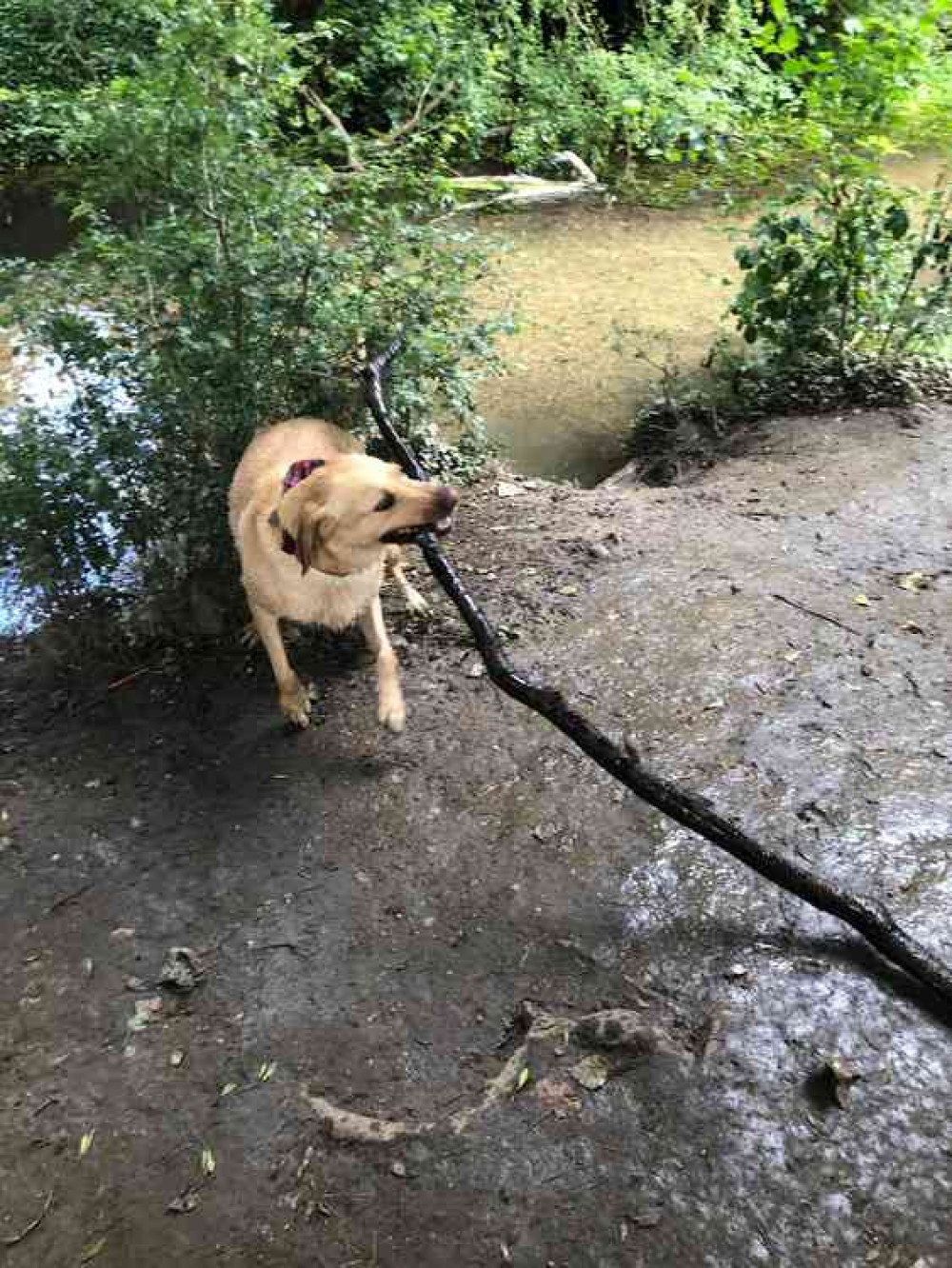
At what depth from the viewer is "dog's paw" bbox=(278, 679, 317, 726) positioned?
3.86 metres

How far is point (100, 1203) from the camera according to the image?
231 cm

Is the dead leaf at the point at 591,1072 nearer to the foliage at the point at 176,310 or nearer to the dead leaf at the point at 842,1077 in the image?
the dead leaf at the point at 842,1077

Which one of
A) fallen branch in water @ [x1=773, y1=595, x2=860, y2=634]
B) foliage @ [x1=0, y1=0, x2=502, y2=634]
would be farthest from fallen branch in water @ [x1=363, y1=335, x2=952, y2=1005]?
fallen branch in water @ [x1=773, y1=595, x2=860, y2=634]

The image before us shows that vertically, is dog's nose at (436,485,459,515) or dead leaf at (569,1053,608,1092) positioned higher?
dog's nose at (436,485,459,515)

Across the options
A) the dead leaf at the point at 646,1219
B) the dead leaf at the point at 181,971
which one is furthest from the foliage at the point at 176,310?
the dead leaf at the point at 646,1219

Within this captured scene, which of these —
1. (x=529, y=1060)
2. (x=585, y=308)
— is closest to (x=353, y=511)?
(x=529, y=1060)

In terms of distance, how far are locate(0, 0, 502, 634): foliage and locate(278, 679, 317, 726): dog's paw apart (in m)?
0.81

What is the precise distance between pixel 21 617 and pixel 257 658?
133 centimetres

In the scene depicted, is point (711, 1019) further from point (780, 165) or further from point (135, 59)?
point (780, 165)

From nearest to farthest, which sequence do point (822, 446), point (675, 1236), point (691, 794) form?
point (675, 1236), point (691, 794), point (822, 446)

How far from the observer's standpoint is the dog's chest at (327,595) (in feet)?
11.8

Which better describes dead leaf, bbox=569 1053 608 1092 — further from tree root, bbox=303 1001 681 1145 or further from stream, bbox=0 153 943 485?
stream, bbox=0 153 943 485

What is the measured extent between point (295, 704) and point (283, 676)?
131mm

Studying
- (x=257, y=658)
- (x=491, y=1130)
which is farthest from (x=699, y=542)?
(x=491, y=1130)
